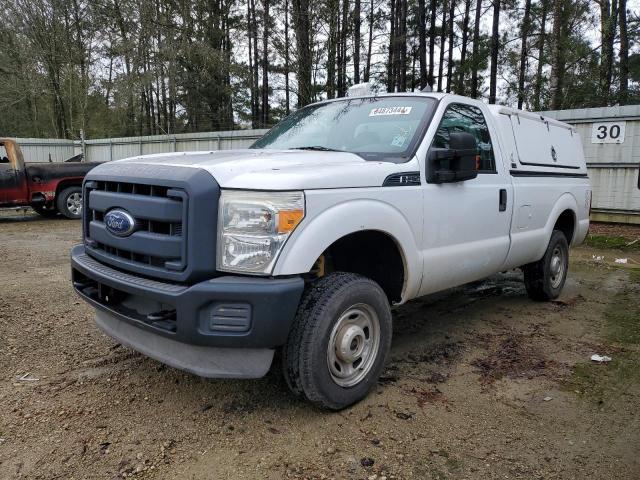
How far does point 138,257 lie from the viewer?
2820mm

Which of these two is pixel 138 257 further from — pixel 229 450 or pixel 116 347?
pixel 116 347

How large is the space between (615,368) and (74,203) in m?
11.5

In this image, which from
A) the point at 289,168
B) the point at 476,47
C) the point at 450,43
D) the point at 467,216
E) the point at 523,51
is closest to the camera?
the point at 289,168

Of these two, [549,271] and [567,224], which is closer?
[549,271]

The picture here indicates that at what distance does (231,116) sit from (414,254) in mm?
25270

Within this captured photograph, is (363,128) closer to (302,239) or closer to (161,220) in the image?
(302,239)

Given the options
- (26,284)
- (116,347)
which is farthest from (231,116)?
(116,347)

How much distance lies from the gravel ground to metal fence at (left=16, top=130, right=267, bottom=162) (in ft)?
39.9

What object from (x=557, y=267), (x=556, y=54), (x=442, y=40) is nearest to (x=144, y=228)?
(x=557, y=267)

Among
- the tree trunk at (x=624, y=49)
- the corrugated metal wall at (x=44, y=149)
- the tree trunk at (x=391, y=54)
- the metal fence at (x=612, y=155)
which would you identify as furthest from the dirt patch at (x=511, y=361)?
the corrugated metal wall at (x=44, y=149)

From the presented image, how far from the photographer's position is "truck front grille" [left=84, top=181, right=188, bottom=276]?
8.42 feet

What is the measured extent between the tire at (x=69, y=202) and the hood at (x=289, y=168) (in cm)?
952

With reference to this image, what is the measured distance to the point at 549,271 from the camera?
5406mm

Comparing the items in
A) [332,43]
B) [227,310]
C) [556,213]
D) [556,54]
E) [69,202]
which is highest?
[332,43]
